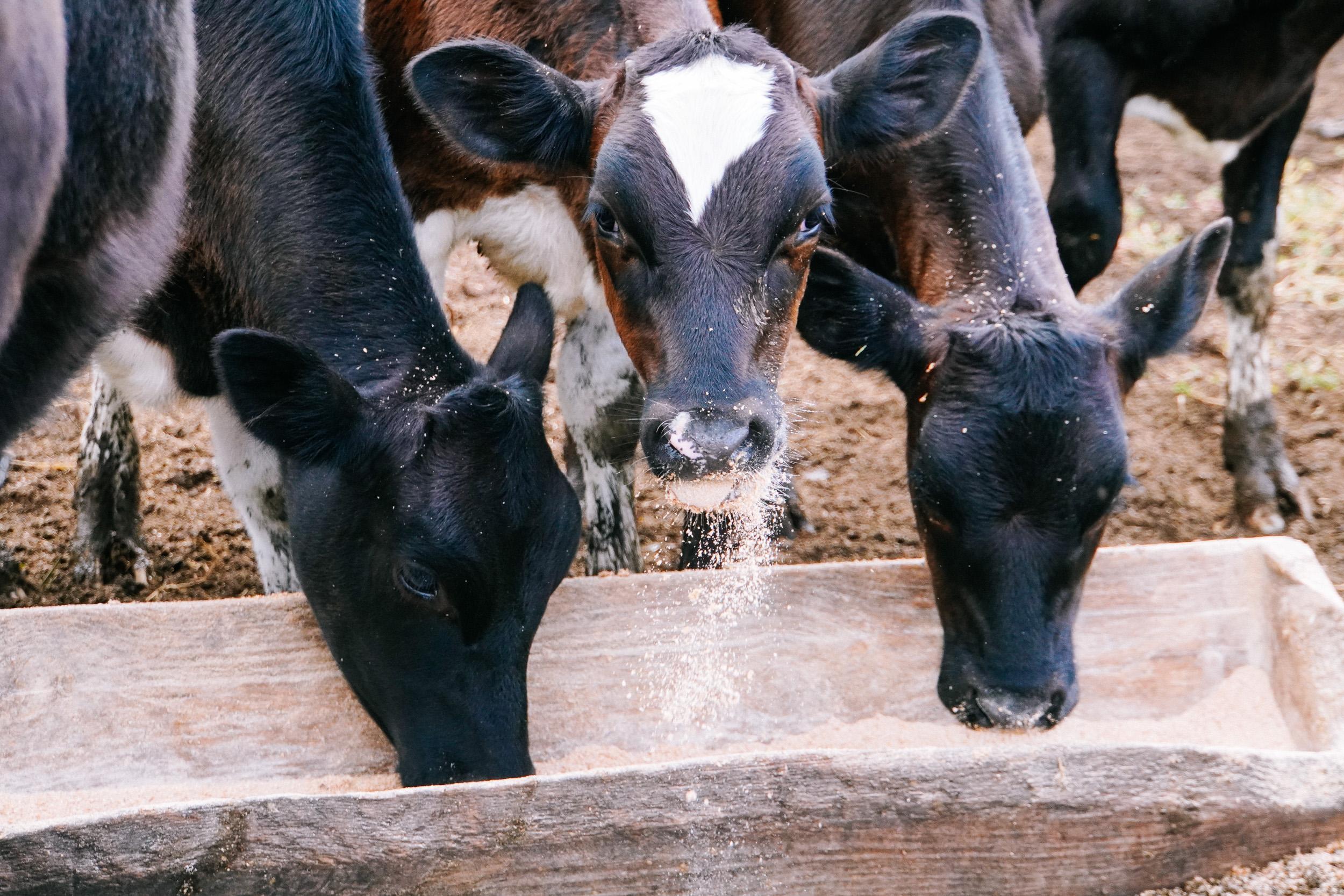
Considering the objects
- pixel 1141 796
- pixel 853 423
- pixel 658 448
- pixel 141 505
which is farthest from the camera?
pixel 853 423

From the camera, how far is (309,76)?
335 centimetres

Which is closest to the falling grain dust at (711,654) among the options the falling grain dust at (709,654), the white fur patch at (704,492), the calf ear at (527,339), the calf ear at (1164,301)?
the falling grain dust at (709,654)

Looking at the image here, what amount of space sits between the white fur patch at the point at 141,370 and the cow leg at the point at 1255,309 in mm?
3776

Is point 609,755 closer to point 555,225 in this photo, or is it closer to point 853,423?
point 555,225

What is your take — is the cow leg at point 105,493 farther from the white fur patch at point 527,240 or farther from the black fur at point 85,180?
the black fur at point 85,180

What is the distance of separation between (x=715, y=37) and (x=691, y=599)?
1.40 metres

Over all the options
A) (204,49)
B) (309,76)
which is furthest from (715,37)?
(204,49)

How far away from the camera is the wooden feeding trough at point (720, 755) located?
8.00 feet

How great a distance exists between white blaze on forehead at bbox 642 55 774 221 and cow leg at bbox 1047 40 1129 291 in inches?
73.9

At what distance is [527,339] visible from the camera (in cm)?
319

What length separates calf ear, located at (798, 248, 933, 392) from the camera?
344cm

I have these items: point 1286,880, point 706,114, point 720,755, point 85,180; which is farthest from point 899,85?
point 85,180

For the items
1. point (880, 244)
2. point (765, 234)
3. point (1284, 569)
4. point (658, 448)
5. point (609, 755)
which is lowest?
point (609, 755)

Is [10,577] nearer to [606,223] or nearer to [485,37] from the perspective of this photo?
[485,37]
